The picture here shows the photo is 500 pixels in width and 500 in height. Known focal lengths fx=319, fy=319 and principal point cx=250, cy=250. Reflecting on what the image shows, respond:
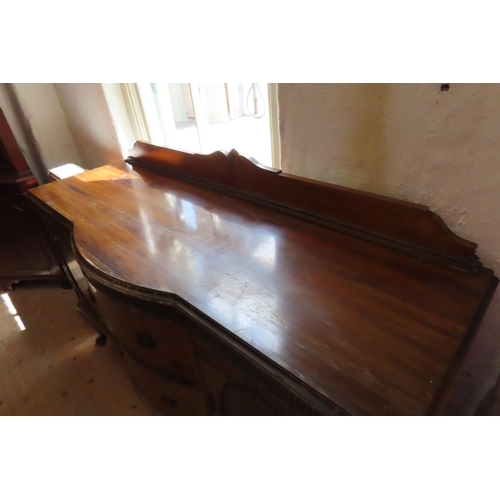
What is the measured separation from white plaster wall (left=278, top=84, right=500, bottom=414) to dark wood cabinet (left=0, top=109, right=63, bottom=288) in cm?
145

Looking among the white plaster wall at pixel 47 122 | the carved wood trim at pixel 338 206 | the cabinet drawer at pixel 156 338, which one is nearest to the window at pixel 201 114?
the carved wood trim at pixel 338 206

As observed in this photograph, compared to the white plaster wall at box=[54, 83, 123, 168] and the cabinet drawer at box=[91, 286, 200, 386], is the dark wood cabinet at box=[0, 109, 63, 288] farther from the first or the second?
the cabinet drawer at box=[91, 286, 200, 386]

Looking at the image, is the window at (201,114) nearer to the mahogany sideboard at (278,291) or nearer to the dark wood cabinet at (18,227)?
the mahogany sideboard at (278,291)

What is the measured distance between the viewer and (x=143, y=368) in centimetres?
100

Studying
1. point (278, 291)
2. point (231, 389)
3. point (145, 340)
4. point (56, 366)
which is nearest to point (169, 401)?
point (145, 340)

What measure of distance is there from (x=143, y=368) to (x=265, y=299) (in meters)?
0.60

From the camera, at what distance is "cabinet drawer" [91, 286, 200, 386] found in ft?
2.40

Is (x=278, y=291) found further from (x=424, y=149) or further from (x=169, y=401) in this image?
(x=169, y=401)

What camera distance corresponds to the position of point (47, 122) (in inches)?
79.0

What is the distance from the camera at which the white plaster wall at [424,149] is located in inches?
23.5

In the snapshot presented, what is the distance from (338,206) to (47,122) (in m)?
2.04

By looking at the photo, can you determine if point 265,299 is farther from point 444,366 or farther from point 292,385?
point 444,366
